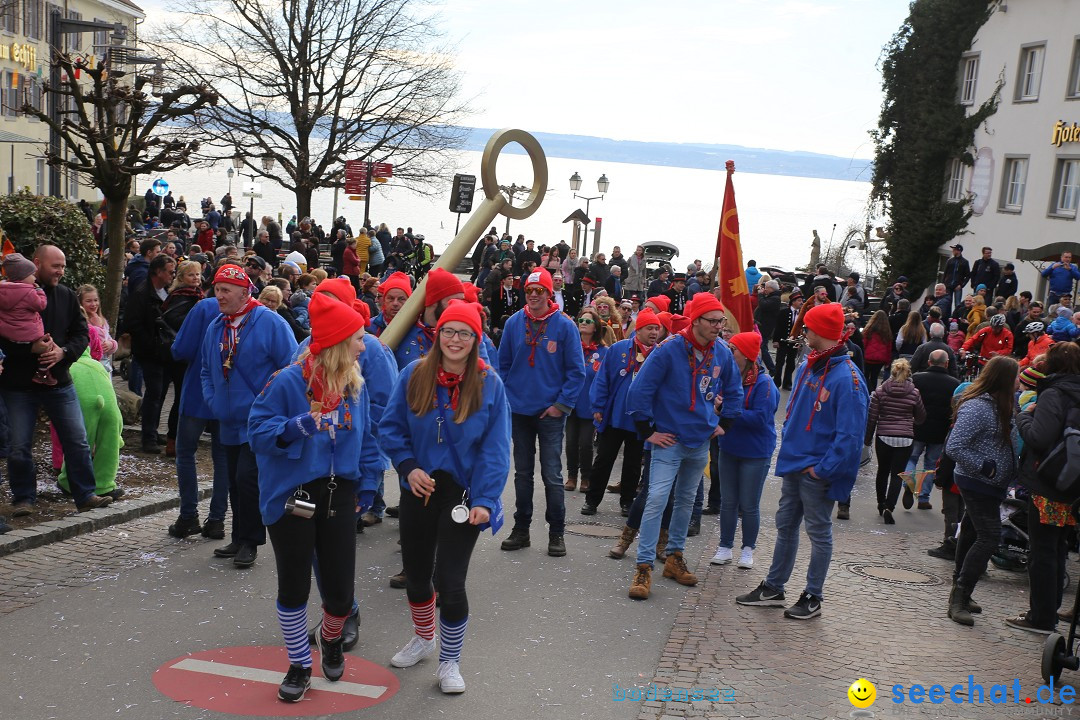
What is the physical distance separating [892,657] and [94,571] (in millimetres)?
4959

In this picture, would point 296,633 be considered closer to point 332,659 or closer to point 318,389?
point 332,659

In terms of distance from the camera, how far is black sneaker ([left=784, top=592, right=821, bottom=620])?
272 inches

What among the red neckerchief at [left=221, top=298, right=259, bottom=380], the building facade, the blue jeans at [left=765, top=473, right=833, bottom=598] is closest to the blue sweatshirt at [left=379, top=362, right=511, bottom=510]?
the red neckerchief at [left=221, top=298, right=259, bottom=380]

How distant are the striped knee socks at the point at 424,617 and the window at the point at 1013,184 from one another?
32150 mm

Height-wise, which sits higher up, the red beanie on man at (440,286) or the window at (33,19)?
the window at (33,19)

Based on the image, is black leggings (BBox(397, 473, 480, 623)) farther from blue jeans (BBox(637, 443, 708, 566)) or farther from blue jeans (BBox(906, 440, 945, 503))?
blue jeans (BBox(906, 440, 945, 503))

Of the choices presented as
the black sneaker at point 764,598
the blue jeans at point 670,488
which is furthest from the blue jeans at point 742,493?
the black sneaker at point 764,598

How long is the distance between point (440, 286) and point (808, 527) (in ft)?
9.31

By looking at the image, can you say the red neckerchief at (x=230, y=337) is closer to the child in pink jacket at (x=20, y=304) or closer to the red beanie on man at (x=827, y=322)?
the child in pink jacket at (x=20, y=304)

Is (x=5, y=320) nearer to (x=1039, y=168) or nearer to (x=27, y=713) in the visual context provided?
(x=27, y=713)

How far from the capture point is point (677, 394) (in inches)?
286

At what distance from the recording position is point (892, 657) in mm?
6285

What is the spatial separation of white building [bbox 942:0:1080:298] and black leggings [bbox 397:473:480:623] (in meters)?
29.2

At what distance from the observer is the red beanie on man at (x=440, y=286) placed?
277 inches
